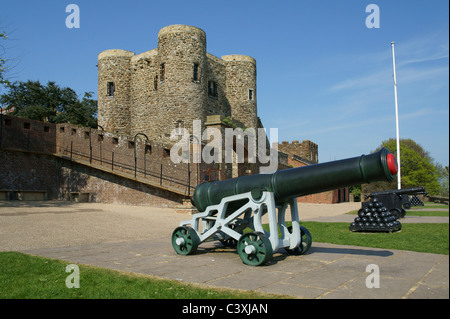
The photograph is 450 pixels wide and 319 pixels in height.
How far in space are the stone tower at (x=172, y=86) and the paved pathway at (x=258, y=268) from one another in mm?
17121

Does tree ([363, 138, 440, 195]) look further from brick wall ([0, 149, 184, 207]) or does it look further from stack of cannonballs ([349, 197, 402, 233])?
stack of cannonballs ([349, 197, 402, 233])

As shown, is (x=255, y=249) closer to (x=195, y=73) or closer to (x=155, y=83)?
(x=195, y=73)

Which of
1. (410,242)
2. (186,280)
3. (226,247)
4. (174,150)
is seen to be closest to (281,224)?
(226,247)

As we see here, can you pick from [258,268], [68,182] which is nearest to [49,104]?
[68,182]

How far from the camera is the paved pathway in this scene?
4.12 metres

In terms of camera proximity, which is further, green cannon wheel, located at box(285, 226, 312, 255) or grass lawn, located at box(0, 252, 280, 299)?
green cannon wheel, located at box(285, 226, 312, 255)

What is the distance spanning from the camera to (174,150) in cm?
2025

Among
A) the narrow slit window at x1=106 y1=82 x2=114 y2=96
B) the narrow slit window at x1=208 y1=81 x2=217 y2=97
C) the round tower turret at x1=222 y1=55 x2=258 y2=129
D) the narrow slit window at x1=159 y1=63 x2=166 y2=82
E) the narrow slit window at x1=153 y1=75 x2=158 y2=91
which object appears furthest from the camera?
the round tower turret at x1=222 y1=55 x2=258 y2=129

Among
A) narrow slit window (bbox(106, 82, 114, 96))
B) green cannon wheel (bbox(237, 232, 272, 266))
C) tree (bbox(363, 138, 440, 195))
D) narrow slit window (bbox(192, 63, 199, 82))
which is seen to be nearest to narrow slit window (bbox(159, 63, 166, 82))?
narrow slit window (bbox(192, 63, 199, 82))

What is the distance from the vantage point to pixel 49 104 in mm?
39250

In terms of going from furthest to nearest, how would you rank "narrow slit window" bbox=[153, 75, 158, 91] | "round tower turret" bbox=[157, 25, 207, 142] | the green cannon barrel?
"narrow slit window" bbox=[153, 75, 158, 91] → "round tower turret" bbox=[157, 25, 207, 142] → the green cannon barrel

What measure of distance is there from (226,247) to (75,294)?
3680 millimetres

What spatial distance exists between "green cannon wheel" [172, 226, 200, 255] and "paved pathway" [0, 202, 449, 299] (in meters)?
0.19
